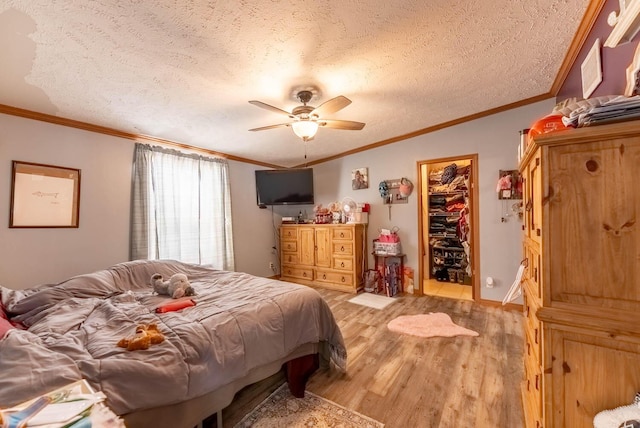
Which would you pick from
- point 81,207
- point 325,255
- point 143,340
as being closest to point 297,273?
point 325,255

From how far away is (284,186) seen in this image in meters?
4.59

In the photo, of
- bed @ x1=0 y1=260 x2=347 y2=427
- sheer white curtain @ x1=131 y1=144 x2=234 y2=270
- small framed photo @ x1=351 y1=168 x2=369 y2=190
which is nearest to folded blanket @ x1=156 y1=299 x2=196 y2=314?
bed @ x1=0 y1=260 x2=347 y2=427

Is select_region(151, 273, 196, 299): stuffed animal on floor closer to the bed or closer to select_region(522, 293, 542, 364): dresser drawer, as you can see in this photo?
the bed

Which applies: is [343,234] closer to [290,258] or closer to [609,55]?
[290,258]

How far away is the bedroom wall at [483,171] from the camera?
3.30 metres

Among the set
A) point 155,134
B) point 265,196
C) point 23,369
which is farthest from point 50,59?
point 265,196

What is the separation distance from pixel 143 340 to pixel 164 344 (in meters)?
0.10

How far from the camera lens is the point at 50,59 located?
1785 mm

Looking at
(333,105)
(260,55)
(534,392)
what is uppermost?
(260,55)

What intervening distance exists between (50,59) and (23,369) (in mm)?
2025

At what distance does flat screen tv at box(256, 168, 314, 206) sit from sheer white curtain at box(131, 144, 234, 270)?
62 cm

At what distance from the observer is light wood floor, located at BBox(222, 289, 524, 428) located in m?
1.63

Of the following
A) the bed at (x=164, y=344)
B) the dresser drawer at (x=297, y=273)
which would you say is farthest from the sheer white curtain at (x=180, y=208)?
the dresser drawer at (x=297, y=273)

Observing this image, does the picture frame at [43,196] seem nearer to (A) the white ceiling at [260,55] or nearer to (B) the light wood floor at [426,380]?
(A) the white ceiling at [260,55]
